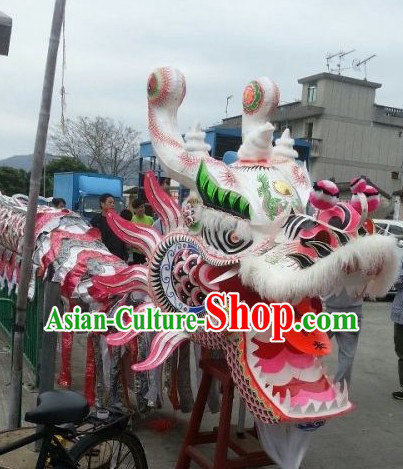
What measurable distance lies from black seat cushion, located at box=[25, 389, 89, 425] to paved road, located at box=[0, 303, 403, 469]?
841 millimetres

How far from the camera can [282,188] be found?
8.95ft

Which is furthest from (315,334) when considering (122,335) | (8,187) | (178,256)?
(8,187)

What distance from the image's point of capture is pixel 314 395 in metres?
2.51

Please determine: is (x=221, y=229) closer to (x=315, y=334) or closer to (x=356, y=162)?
(x=315, y=334)

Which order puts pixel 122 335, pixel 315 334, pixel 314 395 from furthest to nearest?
1. pixel 122 335
2. pixel 315 334
3. pixel 314 395

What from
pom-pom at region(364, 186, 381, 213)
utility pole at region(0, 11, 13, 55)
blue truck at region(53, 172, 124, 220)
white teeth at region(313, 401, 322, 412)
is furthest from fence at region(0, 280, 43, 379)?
blue truck at region(53, 172, 124, 220)

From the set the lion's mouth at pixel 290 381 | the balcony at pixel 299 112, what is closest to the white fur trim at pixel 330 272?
the lion's mouth at pixel 290 381

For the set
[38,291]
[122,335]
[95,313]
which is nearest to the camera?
[122,335]

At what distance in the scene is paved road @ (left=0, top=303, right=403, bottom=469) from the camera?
362 centimetres

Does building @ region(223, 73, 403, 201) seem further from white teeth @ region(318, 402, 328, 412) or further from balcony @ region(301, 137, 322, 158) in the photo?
white teeth @ region(318, 402, 328, 412)

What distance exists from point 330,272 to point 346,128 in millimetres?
26593

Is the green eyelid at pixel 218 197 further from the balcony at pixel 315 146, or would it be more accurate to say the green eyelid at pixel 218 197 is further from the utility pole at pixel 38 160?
the balcony at pixel 315 146

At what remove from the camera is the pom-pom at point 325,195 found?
2.40 metres

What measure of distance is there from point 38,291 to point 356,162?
81.4 ft
